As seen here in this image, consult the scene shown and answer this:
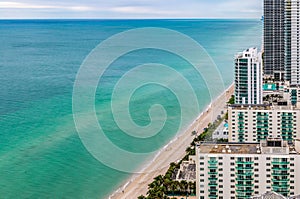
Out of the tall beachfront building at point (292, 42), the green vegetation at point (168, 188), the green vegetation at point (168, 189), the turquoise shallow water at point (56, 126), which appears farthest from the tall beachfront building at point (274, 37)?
the green vegetation at point (168, 189)

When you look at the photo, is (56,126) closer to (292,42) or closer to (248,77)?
(248,77)

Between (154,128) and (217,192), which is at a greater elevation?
(154,128)

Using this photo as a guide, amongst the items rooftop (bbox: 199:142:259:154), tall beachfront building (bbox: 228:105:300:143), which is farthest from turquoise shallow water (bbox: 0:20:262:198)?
rooftop (bbox: 199:142:259:154)

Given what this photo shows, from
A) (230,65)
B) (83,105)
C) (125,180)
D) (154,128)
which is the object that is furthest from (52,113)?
(230,65)

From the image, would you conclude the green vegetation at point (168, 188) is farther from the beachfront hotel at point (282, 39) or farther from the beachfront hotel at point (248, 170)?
the beachfront hotel at point (282, 39)

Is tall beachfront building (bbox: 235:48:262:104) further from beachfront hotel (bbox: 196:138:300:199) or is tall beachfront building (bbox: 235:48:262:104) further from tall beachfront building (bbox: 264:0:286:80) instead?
beachfront hotel (bbox: 196:138:300:199)

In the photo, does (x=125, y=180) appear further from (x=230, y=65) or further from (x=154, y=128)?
(x=230, y=65)
